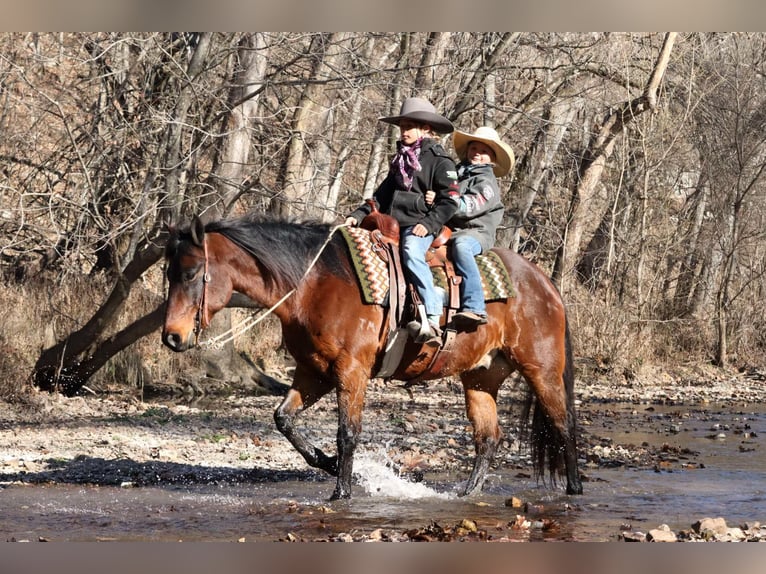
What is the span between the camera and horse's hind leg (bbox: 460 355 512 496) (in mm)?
9688

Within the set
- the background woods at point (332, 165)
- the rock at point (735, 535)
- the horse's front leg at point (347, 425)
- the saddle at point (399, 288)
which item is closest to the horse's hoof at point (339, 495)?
the horse's front leg at point (347, 425)

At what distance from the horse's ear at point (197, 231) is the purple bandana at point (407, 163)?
176cm

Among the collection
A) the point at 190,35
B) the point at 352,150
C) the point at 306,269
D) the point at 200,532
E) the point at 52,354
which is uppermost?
the point at 190,35

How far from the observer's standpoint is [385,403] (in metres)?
16.2

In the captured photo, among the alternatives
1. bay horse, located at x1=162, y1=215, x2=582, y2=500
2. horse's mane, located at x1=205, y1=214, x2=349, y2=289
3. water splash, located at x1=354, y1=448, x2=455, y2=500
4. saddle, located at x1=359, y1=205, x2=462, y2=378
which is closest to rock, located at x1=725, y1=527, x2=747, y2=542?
bay horse, located at x1=162, y1=215, x2=582, y2=500

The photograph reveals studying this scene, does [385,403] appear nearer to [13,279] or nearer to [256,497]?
[13,279]

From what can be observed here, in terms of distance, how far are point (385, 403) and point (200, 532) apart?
8.73m

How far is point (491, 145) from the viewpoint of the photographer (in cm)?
962

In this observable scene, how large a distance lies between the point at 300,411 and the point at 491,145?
9.50 feet

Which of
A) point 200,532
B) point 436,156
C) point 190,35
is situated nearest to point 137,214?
point 190,35

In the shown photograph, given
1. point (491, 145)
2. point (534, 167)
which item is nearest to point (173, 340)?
point (491, 145)

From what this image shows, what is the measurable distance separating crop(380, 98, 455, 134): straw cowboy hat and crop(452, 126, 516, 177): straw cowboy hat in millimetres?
310

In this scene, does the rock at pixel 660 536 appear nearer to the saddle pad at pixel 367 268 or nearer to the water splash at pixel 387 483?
the water splash at pixel 387 483

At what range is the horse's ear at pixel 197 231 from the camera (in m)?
8.38
